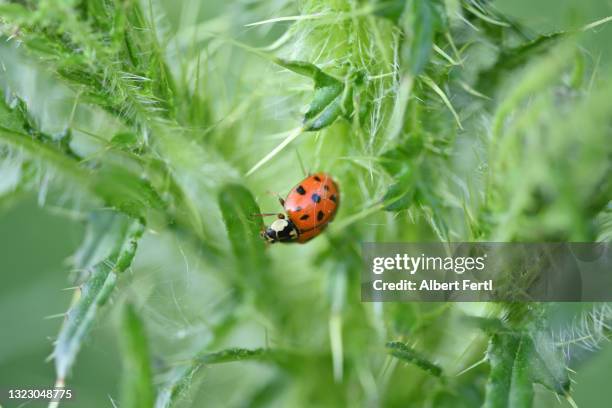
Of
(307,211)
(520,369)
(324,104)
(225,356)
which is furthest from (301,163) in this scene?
(520,369)

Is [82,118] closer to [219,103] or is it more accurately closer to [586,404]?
[219,103]

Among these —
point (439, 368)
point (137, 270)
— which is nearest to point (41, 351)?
point (137, 270)

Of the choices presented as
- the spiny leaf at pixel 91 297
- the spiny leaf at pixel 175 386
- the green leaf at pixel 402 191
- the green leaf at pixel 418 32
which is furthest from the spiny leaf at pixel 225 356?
the green leaf at pixel 418 32

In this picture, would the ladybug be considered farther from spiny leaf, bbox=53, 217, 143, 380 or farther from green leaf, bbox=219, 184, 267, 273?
spiny leaf, bbox=53, 217, 143, 380

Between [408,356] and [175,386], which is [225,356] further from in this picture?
[408,356]

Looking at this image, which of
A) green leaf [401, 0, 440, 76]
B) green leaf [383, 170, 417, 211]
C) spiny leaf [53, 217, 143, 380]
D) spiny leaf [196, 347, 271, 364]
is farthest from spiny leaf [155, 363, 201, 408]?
green leaf [401, 0, 440, 76]

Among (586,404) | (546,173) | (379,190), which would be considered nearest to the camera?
(546,173)

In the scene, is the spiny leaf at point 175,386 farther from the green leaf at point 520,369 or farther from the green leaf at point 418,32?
the green leaf at point 418,32
